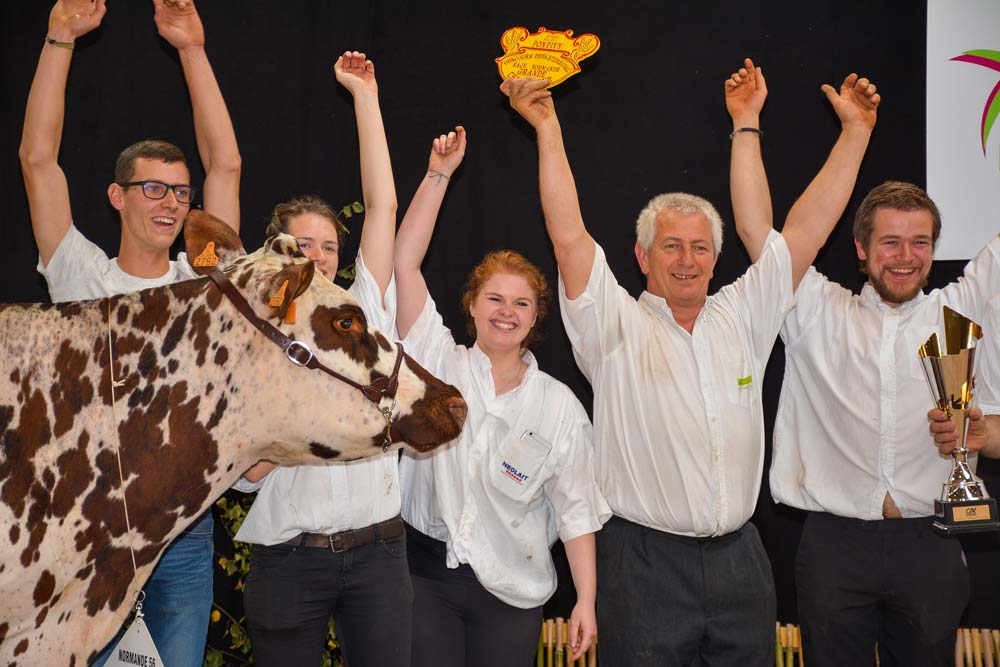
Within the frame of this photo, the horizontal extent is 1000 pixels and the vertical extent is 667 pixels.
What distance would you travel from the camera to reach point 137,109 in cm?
415

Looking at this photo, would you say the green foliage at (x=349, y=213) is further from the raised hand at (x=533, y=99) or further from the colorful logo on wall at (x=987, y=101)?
the colorful logo on wall at (x=987, y=101)

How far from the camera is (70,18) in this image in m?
2.81

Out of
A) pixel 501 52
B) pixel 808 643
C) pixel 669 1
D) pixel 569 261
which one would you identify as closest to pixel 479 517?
pixel 569 261

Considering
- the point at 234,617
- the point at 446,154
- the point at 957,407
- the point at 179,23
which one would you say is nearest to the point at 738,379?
the point at 957,407

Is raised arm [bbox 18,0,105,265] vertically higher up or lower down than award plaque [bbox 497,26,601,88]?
lower down

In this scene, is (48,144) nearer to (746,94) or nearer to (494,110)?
(494,110)

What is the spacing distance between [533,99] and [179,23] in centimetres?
135

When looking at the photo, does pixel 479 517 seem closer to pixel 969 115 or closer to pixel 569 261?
pixel 569 261

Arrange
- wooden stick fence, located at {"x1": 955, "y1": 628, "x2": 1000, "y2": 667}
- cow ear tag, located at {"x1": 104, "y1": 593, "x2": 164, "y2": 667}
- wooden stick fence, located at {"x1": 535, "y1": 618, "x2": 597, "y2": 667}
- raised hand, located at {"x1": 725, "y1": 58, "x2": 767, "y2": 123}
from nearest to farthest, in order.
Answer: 1. cow ear tag, located at {"x1": 104, "y1": 593, "x2": 164, "y2": 667}
2. raised hand, located at {"x1": 725, "y1": 58, "x2": 767, "y2": 123}
3. wooden stick fence, located at {"x1": 955, "y1": 628, "x2": 1000, "y2": 667}
4. wooden stick fence, located at {"x1": 535, "y1": 618, "x2": 597, "y2": 667}

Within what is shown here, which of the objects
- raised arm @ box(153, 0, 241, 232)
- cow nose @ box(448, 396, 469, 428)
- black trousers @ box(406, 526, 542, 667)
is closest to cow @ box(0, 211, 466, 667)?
cow nose @ box(448, 396, 469, 428)

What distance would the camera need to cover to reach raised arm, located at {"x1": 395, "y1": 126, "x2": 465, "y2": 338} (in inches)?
119

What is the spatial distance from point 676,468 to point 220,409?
1.51 meters

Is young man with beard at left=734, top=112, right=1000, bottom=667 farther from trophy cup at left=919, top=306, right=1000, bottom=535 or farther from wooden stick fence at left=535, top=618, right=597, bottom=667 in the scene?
wooden stick fence at left=535, top=618, right=597, bottom=667

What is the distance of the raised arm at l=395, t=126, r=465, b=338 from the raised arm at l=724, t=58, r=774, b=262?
1.07 m
